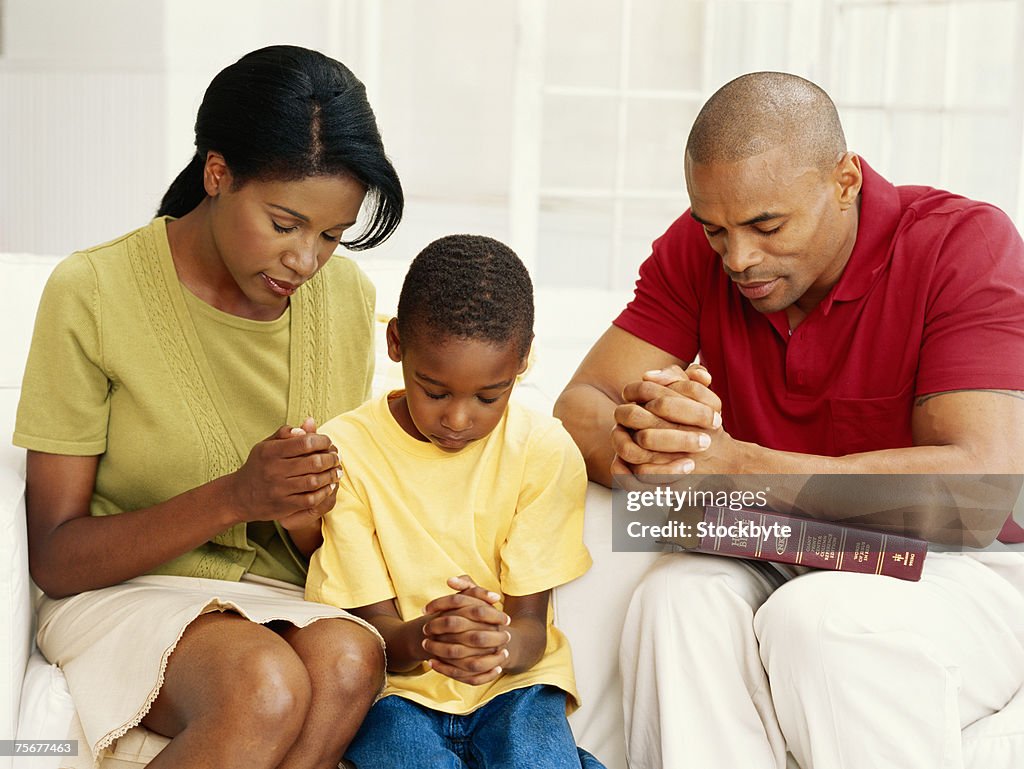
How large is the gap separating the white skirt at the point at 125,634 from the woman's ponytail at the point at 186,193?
0.54m

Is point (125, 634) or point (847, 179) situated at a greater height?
point (847, 179)

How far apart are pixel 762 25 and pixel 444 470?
3.28 m

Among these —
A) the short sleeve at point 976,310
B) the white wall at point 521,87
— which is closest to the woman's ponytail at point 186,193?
the short sleeve at point 976,310

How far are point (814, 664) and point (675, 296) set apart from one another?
70 cm

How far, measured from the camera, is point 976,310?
165 cm

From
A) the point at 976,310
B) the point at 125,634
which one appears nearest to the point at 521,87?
the point at 976,310

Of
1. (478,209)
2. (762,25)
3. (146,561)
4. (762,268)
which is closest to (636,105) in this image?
(478,209)

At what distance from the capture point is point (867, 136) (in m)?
4.11

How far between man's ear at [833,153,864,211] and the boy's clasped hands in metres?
0.81

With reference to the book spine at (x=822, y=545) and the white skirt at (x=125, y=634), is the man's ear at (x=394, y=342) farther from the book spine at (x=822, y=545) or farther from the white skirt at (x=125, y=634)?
the book spine at (x=822, y=545)

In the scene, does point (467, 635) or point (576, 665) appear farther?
point (576, 665)

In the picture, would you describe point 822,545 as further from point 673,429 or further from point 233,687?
point 233,687

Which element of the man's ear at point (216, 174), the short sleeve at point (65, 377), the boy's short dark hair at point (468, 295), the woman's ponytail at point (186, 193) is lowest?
the short sleeve at point (65, 377)

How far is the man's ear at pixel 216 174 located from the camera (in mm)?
1537
